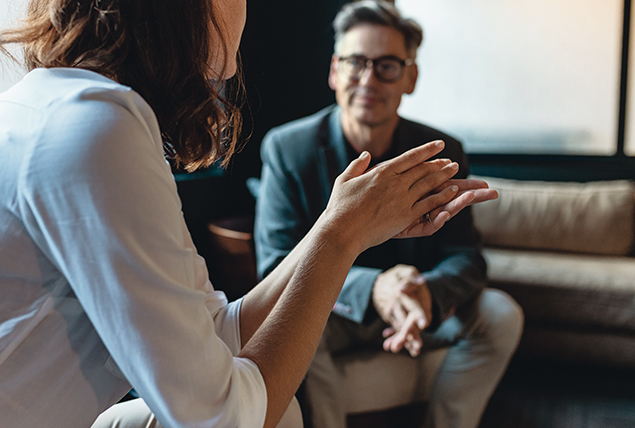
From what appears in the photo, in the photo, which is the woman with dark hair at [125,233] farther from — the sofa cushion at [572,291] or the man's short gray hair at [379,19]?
the sofa cushion at [572,291]

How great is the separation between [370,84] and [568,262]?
1.39 meters

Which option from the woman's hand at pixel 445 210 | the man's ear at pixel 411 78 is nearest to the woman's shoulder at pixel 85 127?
the woman's hand at pixel 445 210

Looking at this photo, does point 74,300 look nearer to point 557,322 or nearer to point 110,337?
point 110,337

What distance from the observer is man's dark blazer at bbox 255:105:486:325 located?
5.38 feet

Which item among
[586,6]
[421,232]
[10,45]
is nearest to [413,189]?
[421,232]

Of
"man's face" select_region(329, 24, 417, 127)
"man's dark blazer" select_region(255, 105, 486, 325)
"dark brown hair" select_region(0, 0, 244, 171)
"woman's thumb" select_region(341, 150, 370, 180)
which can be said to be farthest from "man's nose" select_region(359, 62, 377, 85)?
"dark brown hair" select_region(0, 0, 244, 171)

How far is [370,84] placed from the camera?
1.69 meters

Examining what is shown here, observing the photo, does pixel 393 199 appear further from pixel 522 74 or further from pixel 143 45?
pixel 522 74

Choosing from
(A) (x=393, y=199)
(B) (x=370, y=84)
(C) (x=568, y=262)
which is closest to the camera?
(A) (x=393, y=199)

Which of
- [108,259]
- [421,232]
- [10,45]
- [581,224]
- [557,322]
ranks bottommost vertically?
[557,322]

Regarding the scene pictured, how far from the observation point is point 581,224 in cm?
260

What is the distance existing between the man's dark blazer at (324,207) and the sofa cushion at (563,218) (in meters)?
1.02

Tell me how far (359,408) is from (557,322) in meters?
1.14

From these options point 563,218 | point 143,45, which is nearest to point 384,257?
point 143,45
